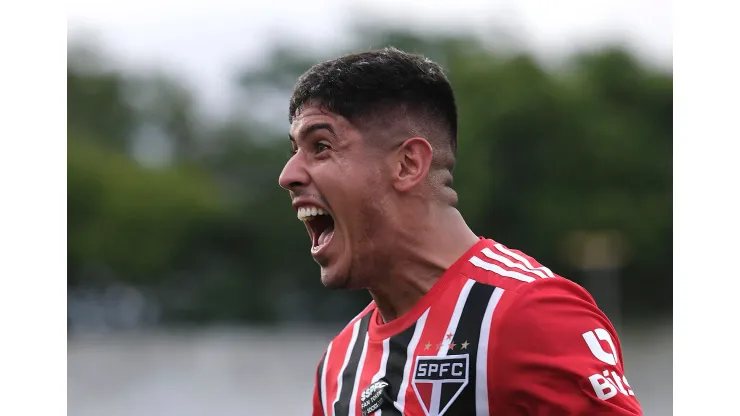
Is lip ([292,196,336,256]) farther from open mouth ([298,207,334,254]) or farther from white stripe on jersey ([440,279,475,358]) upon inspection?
white stripe on jersey ([440,279,475,358])

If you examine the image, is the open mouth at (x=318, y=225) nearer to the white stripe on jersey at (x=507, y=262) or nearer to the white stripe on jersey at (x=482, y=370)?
the white stripe on jersey at (x=507, y=262)

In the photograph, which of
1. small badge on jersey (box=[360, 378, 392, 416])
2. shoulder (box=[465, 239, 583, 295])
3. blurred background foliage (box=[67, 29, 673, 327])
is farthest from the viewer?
blurred background foliage (box=[67, 29, 673, 327])

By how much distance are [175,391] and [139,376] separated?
402cm

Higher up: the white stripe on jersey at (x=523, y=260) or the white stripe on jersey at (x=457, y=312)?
the white stripe on jersey at (x=523, y=260)

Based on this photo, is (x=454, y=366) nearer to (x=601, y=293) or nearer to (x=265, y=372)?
(x=265, y=372)

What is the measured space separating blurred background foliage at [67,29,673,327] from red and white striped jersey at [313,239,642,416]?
29.2 m

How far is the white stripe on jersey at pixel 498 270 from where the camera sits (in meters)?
3.18

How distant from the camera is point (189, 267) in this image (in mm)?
37469

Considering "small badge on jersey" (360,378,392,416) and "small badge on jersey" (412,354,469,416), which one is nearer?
"small badge on jersey" (412,354,469,416)

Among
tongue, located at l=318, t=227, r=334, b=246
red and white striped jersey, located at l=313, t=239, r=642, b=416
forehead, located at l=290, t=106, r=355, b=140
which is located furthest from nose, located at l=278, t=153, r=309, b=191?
red and white striped jersey, located at l=313, t=239, r=642, b=416

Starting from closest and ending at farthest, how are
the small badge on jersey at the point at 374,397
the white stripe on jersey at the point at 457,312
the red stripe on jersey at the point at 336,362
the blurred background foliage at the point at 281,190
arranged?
the white stripe on jersey at the point at 457,312, the small badge on jersey at the point at 374,397, the red stripe on jersey at the point at 336,362, the blurred background foliage at the point at 281,190

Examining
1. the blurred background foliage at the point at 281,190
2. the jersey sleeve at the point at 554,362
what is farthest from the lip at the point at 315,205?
the blurred background foliage at the point at 281,190

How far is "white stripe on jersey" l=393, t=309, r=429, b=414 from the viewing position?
328cm

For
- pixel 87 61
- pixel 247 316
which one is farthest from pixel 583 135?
pixel 87 61
